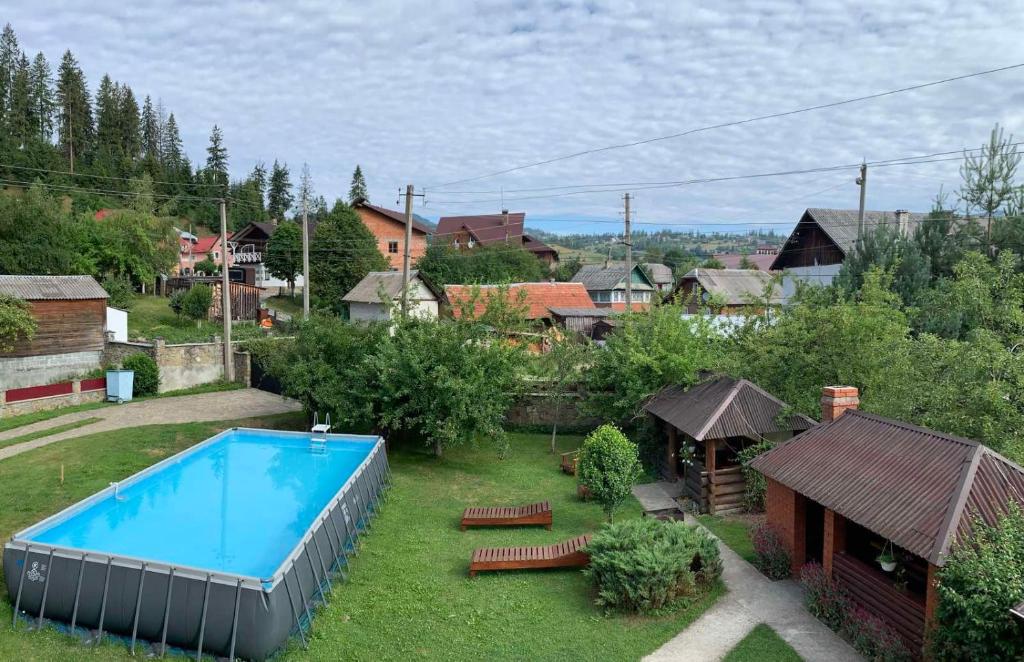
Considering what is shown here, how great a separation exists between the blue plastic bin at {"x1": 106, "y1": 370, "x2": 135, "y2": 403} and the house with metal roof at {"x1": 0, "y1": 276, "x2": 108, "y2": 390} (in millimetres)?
2838

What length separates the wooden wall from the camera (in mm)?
26500

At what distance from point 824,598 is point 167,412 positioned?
23592mm

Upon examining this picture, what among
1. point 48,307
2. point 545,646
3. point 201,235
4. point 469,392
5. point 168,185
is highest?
point 168,185

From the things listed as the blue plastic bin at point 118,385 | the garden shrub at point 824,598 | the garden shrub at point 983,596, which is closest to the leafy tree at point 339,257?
the blue plastic bin at point 118,385

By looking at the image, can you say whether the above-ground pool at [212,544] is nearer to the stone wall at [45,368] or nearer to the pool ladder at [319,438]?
the pool ladder at [319,438]

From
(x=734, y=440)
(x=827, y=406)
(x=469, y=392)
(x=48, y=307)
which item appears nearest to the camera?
(x=827, y=406)

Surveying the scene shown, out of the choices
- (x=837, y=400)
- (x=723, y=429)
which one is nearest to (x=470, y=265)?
(x=723, y=429)

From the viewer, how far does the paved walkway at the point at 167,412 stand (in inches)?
849

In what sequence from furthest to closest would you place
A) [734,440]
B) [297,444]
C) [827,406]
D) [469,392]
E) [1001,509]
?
[297,444] → [469,392] → [734,440] → [827,406] → [1001,509]

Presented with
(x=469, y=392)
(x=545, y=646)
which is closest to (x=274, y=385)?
(x=469, y=392)

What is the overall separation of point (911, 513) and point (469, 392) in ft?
38.3

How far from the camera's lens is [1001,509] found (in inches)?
333

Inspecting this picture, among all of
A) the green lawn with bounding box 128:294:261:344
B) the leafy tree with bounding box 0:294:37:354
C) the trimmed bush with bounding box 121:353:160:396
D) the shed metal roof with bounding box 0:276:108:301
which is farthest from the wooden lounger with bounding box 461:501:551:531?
the shed metal roof with bounding box 0:276:108:301

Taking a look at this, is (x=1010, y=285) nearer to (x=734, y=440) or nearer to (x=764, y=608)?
(x=734, y=440)
